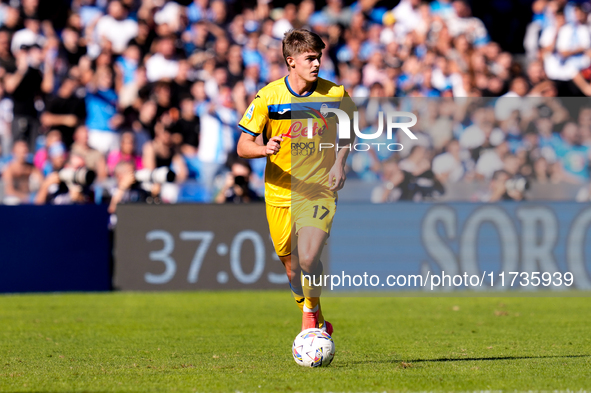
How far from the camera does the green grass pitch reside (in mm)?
5625

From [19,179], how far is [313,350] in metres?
7.74

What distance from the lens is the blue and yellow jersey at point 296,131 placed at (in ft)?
22.2

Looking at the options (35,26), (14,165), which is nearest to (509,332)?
(14,165)

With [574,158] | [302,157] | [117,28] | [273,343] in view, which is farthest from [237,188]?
[302,157]

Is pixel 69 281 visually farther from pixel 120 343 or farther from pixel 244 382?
pixel 244 382

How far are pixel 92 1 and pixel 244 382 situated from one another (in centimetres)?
1201

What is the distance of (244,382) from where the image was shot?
5570mm

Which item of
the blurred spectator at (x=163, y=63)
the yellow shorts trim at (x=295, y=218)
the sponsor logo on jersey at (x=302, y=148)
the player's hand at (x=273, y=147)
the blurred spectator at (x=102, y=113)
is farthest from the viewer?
the blurred spectator at (x=163, y=63)

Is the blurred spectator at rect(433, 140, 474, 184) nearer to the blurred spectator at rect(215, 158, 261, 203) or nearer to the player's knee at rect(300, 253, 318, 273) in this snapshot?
the blurred spectator at rect(215, 158, 261, 203)

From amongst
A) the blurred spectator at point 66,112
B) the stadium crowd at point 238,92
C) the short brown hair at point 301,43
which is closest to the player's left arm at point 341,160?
the short brown hair at point 301,43

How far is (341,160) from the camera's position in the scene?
21.6 ft

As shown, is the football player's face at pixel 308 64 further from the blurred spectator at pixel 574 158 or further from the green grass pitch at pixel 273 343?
the blurred spectator at pixel 574 158

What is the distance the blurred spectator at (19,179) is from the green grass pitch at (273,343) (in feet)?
4.90

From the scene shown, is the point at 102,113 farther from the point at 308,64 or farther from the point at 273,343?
the point at 308,64
